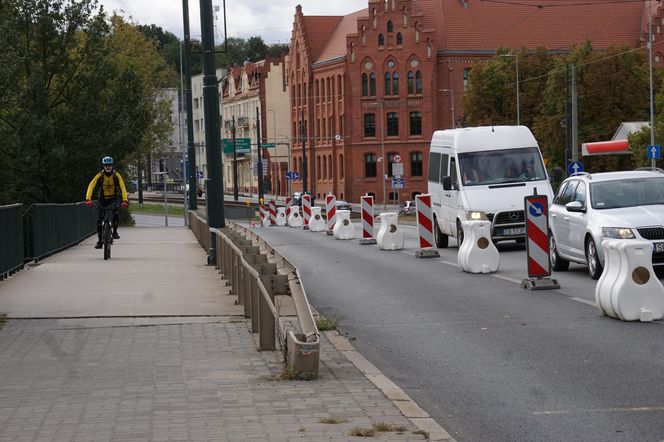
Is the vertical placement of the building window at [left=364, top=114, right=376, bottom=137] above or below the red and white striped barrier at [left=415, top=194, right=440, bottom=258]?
above

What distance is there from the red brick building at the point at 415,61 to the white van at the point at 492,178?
77.8 meters

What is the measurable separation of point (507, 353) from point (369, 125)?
99.1m

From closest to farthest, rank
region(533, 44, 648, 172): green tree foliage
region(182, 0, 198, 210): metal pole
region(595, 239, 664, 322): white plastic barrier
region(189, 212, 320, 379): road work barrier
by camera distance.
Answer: region(189, 212, 320, 379): road work barrier < region(595, 239, 664, 322): white plastic barrier < region(182, 0, 198, 210): metal pole < region(533, 44, 648, 172): green tree foliage

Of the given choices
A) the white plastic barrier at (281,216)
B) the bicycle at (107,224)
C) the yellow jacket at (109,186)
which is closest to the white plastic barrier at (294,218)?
the white plastic barrier at (281,216)

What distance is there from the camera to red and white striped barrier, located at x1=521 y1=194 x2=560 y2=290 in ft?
55.2

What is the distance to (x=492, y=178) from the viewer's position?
88.1 feet

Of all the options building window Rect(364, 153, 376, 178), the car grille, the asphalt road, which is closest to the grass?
building window Rect(364, 153, 376, 178)

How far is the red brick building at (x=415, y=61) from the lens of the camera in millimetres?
107312

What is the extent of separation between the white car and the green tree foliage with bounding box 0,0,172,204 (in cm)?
2843

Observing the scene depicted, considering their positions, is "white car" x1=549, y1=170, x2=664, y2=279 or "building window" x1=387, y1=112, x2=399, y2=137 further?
"building window" x1=387, y1=112, x2=399, y2=137

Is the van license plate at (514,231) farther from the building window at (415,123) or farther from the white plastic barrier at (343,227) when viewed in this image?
the building window at (415,123)

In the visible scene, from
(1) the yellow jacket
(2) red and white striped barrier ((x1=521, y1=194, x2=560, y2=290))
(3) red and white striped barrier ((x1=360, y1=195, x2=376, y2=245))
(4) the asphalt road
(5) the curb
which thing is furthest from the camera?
(3) red and white striped barrier ((x1=360, y1=195, x2=376, y2=245))

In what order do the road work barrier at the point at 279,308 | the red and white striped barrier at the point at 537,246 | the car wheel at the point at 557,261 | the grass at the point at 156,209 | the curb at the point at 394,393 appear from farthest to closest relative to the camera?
the grass at the point at 156,209
the car wheel at the point at 557,261
the red and white striped barrier at the point at 537,246
the road work barrier at the point at 279,308
the curb at the point at 394,393

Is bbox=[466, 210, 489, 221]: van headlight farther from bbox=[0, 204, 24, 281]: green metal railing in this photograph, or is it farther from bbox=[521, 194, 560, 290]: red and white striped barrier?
bbox=[0, 204, 24, 281]: green metal railing
